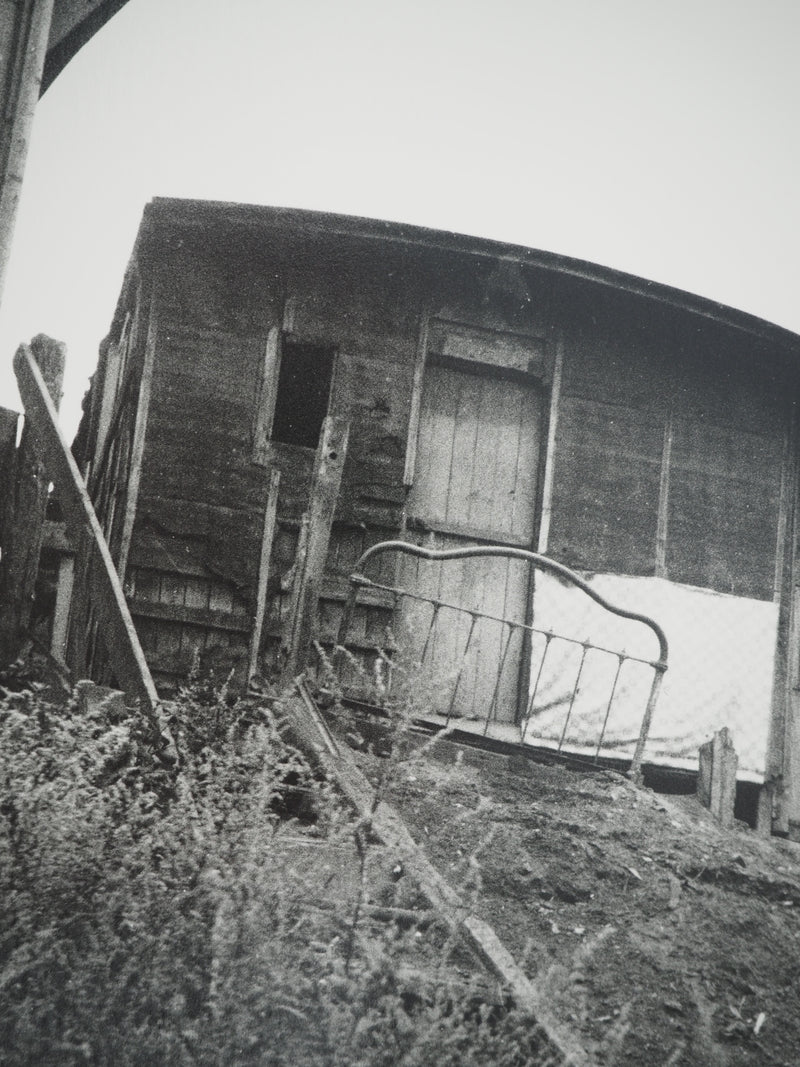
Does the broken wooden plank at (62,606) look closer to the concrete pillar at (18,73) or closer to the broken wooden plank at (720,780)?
the concrete pillar at (18,73)

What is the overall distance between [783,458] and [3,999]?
751 centimetres

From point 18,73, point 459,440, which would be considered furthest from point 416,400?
point 18,73

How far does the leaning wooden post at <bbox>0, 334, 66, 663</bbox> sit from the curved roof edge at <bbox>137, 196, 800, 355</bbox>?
3418 millimetres

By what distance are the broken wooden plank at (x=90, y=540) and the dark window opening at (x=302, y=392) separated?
3234mm

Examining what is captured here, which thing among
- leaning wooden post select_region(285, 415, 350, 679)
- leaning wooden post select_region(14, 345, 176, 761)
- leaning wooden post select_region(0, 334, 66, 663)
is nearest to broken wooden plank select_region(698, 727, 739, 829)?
leaning wooden post select_region(285, 415, 350, 679)

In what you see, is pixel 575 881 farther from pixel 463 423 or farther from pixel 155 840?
pixel 463 423

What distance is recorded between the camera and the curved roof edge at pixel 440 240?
6.31 m

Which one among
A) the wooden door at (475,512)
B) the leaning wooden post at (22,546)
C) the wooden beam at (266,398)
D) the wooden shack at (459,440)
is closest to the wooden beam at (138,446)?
the wooden shack at (459,440)

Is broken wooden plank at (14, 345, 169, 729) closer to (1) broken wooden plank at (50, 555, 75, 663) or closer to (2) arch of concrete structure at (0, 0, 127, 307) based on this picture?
(2) arch of concrete structure at (0, 0, 127, 307)

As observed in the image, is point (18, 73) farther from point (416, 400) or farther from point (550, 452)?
point (550, 452)

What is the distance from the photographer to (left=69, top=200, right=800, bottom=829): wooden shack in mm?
6289

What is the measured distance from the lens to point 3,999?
6.13 feet

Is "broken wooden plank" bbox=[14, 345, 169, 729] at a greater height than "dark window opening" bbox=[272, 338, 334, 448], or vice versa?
"dark window opening" bbox=[272, 338, 334, 448]

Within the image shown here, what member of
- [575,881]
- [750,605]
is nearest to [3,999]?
[575,881]
